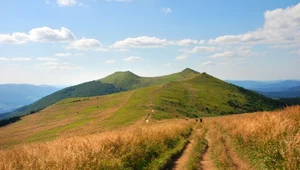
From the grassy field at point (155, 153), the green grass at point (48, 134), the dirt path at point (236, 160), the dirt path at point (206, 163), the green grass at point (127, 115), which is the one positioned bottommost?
the green grass at point (48, 134)

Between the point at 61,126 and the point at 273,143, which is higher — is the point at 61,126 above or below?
below

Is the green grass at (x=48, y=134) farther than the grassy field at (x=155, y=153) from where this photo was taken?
Yes

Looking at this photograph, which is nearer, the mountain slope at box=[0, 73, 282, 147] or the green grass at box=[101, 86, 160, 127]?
the green grass at box=[101, 86, 160, 127]

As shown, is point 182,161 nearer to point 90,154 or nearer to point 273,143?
point 273,143

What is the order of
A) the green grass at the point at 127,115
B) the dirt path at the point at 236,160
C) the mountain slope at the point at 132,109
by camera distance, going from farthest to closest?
the mountain slope at the point at 132,109 < the green grass at the point at 127,115 < the dirt path at the point at 236,160

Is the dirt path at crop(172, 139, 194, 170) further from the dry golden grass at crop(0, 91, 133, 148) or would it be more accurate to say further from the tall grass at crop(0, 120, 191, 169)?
the dry golden grass at crop(0, 91, 133, 148)

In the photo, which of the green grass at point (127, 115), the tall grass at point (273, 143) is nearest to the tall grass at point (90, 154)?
the tall grass at point (273, 143)

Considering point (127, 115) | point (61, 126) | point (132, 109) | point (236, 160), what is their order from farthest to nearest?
1. point (61, 126)
2. point (132, 109)
3. point (127, 115)
4. point (236, 160)

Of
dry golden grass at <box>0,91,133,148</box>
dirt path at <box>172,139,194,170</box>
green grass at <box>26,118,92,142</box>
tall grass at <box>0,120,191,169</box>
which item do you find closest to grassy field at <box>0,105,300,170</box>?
tall grass at <box>0,120,191,169</box>

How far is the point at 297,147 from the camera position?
934cm

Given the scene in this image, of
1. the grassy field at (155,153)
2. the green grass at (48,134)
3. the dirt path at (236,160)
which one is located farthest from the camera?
the green grass at (48,134)

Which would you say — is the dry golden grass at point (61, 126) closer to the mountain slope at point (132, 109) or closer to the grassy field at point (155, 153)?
the mountain slope at point (132, 109)

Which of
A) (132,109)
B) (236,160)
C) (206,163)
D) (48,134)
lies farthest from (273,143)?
(48,134)

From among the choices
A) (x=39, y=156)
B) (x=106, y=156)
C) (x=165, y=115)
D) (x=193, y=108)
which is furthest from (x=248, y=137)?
(x=193, y=108)
